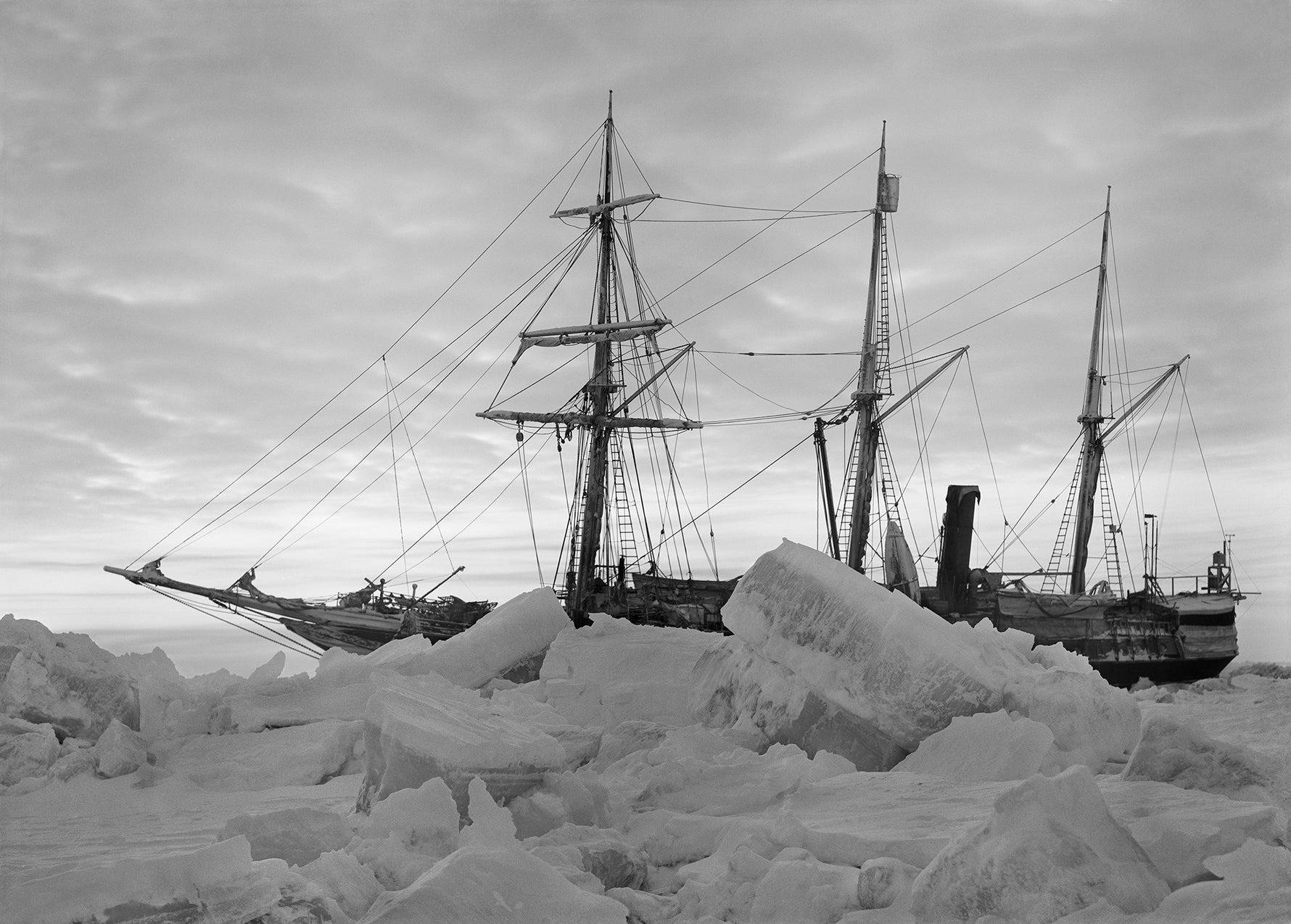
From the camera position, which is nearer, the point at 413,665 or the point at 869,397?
the point at 413,665

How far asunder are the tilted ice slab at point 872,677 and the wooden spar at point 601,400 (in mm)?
22415

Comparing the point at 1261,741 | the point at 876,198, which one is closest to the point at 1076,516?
the point at 876,198

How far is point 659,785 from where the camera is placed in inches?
280

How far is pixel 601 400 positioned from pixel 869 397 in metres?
9.20

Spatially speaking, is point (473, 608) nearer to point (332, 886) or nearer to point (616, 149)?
point (616, 149)

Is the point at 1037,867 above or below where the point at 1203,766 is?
below

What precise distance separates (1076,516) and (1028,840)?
38.5 metres

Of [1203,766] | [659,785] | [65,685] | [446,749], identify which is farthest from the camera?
[65,685]

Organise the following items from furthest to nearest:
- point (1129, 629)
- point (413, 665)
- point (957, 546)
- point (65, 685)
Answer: point (1129, 629) < point (957, 546) < point (413, 665) < point (65, 685)

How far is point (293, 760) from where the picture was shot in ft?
29.0

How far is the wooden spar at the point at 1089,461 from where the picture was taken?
39.7 meters

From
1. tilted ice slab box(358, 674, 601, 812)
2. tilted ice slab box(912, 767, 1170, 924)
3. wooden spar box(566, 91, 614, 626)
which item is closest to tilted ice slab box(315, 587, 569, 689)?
tilted ice slab box(358, 674, 601, 812)

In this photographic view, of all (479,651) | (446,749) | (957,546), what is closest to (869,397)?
(957,546)

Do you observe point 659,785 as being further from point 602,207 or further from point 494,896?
point 602,207
